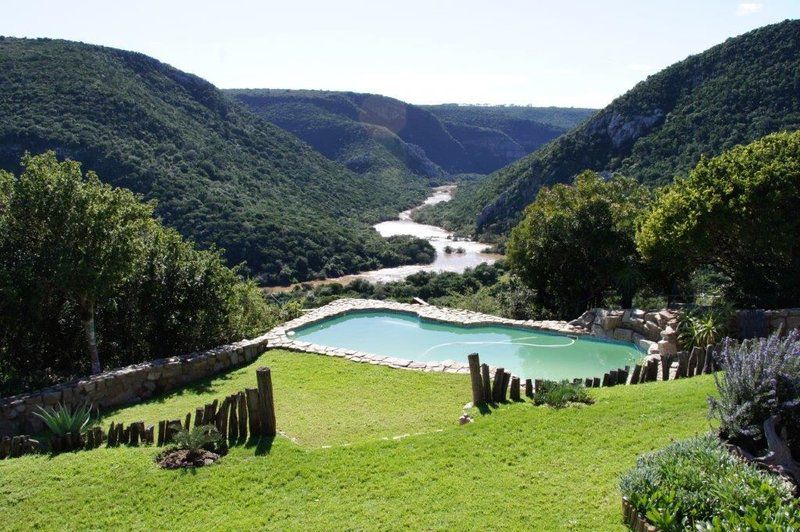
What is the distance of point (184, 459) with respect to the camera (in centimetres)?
775

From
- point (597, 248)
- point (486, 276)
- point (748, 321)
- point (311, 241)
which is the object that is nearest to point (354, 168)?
point (311, 241)

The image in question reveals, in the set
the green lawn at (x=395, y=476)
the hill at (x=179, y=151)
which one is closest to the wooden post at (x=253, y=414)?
the green lawn at (x=395, y=476)

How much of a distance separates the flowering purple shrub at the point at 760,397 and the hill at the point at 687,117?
3448cm

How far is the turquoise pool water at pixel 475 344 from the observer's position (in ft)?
47.7

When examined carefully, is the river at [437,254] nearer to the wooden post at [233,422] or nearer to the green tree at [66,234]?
the green tree at [66,234]

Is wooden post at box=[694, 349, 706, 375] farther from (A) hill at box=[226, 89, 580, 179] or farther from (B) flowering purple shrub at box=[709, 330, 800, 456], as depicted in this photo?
(A) hill at box=[226, 89, 580, 179]

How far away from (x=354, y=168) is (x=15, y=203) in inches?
3492

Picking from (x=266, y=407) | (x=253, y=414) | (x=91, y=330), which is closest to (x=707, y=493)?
(x=266, y=407)

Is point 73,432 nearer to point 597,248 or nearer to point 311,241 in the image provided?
point 597,248

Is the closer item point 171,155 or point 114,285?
point 114,285

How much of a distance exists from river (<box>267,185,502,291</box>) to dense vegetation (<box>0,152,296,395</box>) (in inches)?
1154

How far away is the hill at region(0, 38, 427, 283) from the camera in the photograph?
4144cm

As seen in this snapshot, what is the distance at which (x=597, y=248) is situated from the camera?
62.2ft

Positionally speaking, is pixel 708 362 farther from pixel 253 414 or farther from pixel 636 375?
pixel 253 414
